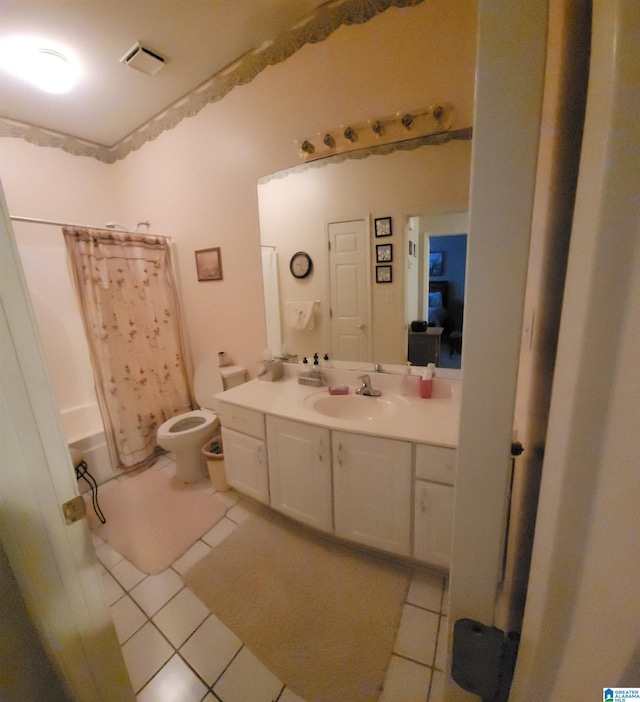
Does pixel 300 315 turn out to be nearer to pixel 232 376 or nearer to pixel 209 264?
pixel 232 376

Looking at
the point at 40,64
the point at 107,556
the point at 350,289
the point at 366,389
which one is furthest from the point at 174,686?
the point at 40,64

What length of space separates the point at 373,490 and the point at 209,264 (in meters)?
1.99

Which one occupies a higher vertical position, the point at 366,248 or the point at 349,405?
the point at 366,248

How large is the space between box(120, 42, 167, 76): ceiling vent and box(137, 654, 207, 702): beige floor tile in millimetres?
3057

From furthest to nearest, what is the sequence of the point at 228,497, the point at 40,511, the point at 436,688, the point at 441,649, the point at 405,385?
the point at 228,497, the point at 405,385, the point at 441,649, the point at 436,688, the point at 40,511

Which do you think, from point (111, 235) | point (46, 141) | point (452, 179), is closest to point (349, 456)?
point (452, 179)

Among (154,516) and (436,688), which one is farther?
(154,516)

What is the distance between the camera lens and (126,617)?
1274 millimetres

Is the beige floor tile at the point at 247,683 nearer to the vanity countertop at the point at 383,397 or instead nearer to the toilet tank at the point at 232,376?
the vanity countertop at the point at 383,397

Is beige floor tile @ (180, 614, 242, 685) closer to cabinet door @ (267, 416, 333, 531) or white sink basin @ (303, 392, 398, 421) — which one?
cabinet door @ (267, 416, 333, 531)

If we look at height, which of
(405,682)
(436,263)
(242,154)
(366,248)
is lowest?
(405,682)

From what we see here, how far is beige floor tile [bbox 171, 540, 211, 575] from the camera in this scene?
149 centimetres

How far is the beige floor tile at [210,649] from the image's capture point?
3.57ft

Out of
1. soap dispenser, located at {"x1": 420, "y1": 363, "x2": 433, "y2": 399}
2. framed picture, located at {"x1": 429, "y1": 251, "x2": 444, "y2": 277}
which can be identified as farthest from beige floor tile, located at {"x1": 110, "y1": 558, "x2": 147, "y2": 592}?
framed picture, located at {"x1": 429, "y1": 251, "x2": 444, "y2": 277}
